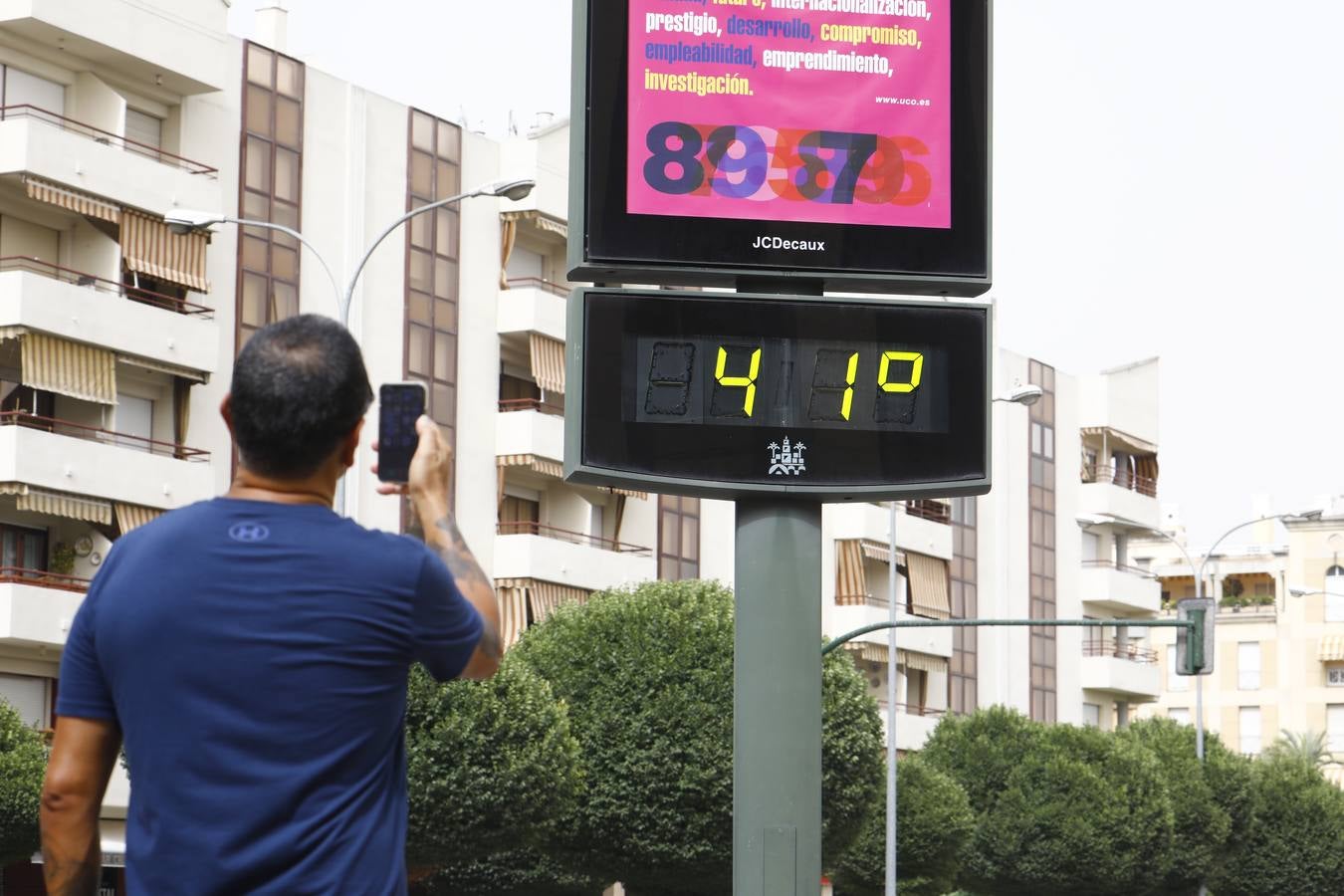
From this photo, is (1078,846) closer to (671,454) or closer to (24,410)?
(24,410)

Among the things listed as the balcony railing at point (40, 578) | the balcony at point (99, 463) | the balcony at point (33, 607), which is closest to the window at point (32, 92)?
the balcony at point (99, 463)

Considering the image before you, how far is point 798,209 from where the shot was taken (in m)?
12.3

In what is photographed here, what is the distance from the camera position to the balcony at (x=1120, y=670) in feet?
236

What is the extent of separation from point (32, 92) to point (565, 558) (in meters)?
15.4

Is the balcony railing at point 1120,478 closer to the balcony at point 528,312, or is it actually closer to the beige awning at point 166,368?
the balcony at point 528,312

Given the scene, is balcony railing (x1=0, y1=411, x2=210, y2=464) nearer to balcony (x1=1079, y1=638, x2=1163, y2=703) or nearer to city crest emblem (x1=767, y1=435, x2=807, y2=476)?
city crest emblem (x1=767, y1=435, x2=807, y2=476)

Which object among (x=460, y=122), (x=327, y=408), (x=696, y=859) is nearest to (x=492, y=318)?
(x=460, y=122)

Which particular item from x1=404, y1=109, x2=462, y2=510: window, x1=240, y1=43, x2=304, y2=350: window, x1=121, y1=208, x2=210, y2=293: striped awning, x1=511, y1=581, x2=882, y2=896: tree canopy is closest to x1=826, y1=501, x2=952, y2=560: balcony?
x1=404, y1=109, x2=462, y2=510: window

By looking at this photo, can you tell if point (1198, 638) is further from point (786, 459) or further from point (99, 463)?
point (786, 459)

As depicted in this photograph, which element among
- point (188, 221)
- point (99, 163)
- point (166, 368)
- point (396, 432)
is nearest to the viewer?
point (396, 432)

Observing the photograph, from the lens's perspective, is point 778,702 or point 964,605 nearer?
point 778,702

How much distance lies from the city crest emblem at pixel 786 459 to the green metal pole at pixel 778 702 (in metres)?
0.36

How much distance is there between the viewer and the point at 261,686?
379 cm

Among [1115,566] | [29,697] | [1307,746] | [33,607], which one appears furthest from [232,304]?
[1307,746]
